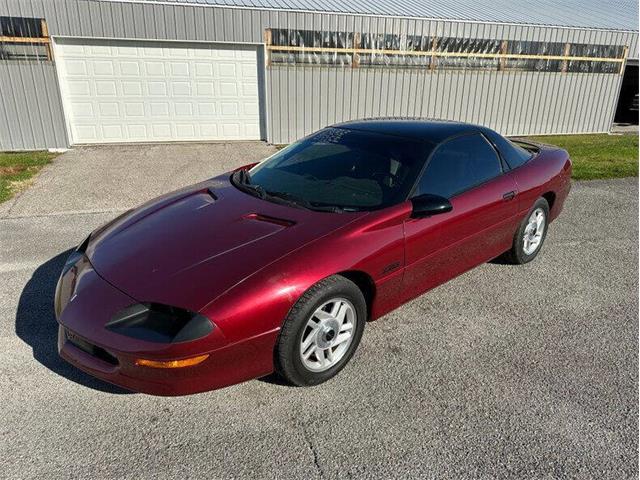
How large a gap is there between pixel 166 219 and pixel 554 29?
1292 centimetres

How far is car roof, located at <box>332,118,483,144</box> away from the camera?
369 cm

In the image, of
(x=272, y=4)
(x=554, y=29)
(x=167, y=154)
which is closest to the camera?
(x=167, y=154)

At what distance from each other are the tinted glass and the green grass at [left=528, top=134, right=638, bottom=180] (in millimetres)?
4491

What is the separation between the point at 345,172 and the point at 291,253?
3.54 feet

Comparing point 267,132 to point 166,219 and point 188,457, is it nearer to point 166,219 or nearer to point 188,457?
point 166,219

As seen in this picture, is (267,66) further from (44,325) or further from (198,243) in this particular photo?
(198,243)

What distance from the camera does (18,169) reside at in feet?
26.5

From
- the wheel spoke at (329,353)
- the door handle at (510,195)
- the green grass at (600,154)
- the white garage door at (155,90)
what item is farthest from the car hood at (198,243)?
the white garage door at (155,90)

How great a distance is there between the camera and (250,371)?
2.51 m

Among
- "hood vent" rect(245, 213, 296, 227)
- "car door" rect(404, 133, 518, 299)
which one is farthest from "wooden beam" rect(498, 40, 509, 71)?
"hood vent" rect(245, 213, 296, 227)

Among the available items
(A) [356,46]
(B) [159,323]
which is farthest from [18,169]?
(B) [159,323]

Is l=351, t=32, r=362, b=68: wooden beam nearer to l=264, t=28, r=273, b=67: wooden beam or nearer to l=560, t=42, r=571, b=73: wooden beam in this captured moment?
l=264, t=28, r=273, b=67: wooden beam

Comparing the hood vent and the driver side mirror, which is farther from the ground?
the driver side mirror

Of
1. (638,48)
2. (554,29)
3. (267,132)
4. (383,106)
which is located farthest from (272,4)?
(638,48)
